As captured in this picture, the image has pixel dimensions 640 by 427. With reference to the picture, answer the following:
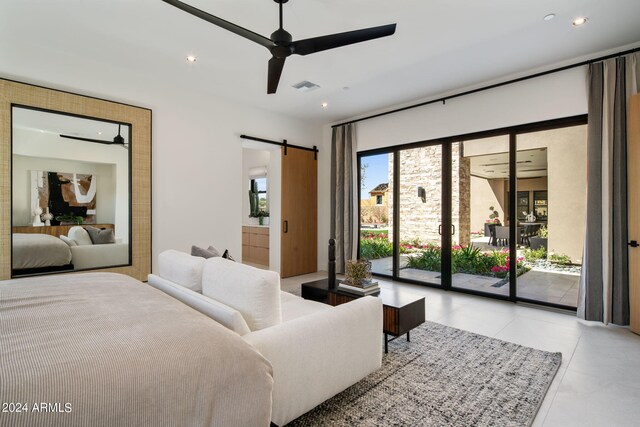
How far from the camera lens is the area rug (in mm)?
1755

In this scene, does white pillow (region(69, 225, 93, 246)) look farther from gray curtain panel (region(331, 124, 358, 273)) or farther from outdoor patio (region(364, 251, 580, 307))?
outdoor patio (region(364, 251, 580, 307))

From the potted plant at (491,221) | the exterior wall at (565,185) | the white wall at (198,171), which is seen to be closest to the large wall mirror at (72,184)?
the white wall at (198,171)

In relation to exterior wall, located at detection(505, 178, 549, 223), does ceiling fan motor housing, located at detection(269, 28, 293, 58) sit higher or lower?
higher

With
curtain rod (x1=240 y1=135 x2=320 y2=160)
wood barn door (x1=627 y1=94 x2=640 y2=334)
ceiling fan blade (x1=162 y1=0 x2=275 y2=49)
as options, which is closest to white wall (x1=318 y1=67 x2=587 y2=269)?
wood barn door (x1=627 y1=94 x2=640 y2=334)

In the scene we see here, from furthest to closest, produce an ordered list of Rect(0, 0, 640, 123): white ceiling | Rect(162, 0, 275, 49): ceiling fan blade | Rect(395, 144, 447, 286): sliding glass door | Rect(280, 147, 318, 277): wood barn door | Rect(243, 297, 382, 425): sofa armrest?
Rect(280, 147, 318, 277): wood barn door, Rect(395, 144, 447, 286): sliding glass door, Rect(0, 0, 640, 123): white ceiling, Rect(162, 0, 275, 49): ceiling fan blade, Rect(243, 297, 382, 425): sofa armrest

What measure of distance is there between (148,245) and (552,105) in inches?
199

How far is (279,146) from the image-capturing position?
5.41 m

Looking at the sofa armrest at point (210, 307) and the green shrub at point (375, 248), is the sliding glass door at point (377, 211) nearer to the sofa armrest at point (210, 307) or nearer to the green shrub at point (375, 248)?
the green shrub at point (375, 248)

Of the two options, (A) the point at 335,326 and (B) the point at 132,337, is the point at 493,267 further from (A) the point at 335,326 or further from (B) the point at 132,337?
(B) the point at 132,337

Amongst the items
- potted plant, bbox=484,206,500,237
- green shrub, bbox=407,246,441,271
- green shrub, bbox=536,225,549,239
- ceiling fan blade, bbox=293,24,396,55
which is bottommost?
green shrub, bbox=407,246,441,271

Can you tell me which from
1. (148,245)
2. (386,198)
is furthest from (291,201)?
(148,245)

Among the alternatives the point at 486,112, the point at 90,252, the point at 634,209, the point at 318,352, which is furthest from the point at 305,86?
the point at 634,209

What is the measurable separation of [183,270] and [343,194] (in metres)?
3.95

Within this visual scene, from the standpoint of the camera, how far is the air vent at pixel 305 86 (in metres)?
4.11
